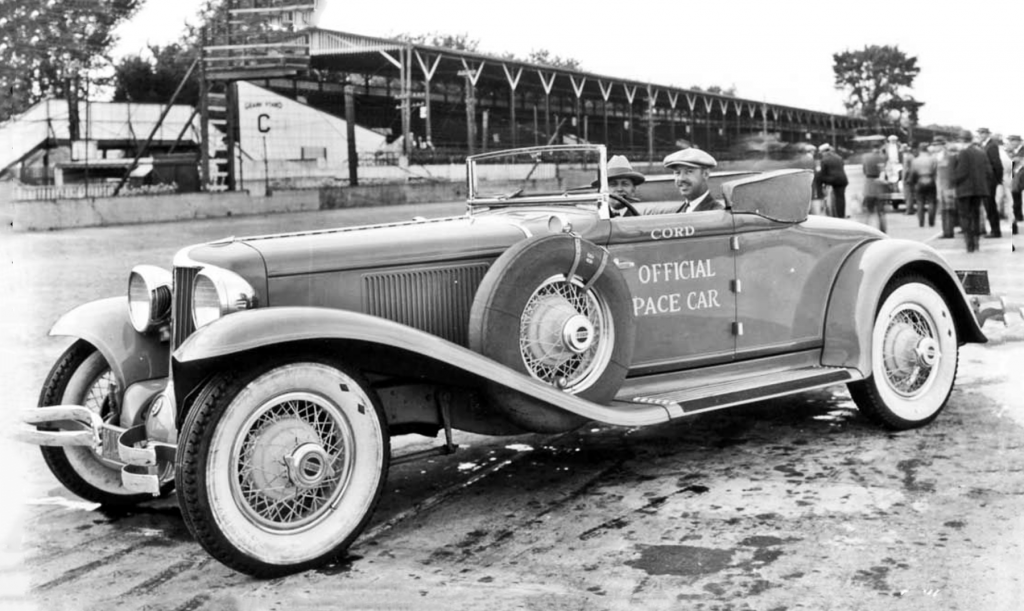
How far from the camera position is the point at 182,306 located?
3996 millimetres

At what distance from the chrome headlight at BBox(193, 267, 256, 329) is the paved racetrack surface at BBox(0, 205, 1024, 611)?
858 mm

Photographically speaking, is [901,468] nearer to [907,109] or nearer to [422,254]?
[422,254]

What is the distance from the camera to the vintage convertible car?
11.4 ft

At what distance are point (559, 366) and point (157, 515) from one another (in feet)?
5.76

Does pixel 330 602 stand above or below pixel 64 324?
below

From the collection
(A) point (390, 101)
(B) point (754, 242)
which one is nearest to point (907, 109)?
(B) point (754, 242)

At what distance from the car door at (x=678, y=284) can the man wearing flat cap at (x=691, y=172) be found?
0.43 meters

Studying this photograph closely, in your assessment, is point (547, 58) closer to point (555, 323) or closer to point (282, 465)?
point (555, 323)

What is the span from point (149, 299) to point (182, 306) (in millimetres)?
419

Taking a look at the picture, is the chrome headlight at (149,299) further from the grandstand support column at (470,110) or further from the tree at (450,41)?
the tree at (450,41)

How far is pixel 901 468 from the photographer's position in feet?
14.6

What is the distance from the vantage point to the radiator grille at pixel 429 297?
4.09 m

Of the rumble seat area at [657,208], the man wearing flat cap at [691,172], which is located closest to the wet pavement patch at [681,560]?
the man wearing flat cap at [691,172]

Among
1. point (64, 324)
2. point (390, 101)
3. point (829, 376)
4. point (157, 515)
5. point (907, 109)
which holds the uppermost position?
point (390, 101)
